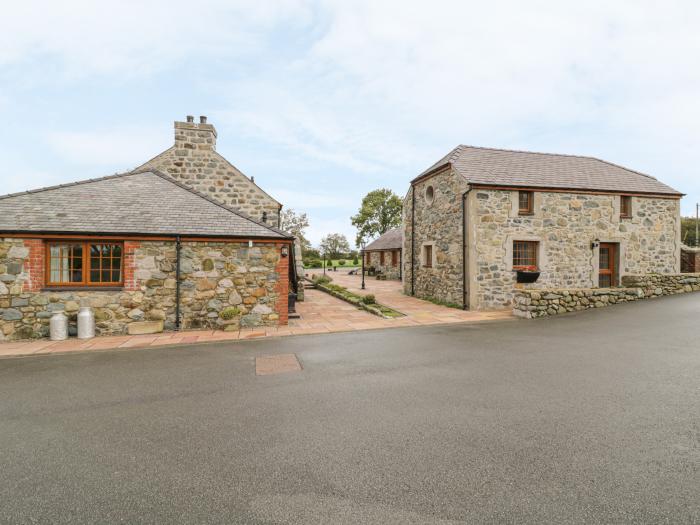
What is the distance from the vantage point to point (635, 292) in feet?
42.3

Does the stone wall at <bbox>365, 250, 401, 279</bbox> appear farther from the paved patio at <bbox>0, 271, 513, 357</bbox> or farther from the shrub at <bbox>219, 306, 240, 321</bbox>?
the shrub at <bbox>219, 306, 240, 321</bbox>

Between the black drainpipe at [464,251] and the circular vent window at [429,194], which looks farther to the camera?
the circular vent window at [429,194]

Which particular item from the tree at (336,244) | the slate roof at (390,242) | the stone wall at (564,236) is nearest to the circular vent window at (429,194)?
the stone wall at (564,236)

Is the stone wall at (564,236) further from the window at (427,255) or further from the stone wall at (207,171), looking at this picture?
the stone wall at (207,171)

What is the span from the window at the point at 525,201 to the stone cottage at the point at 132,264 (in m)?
9.41

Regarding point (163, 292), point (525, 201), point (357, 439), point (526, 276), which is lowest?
point (357, 439)

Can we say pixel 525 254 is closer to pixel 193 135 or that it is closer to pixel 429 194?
pixel 429 194

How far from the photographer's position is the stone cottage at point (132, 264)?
8383mm

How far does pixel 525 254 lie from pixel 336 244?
2182 inches

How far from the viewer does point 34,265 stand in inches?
332

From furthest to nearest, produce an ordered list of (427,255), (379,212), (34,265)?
(379,212) < (427,255) < (34,265)

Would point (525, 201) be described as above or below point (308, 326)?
above

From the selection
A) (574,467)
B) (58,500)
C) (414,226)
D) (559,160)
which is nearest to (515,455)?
(574,467)

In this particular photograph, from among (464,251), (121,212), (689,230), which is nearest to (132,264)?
(121,212)
